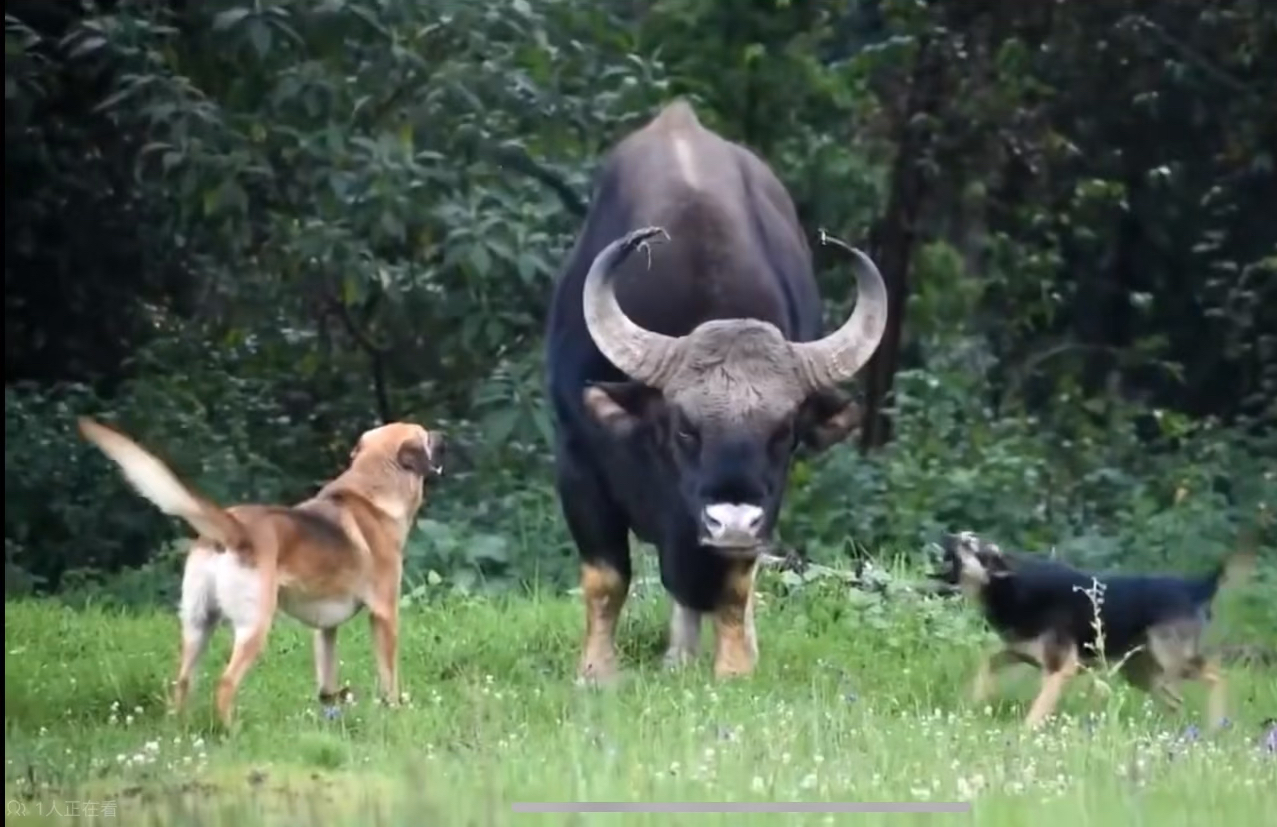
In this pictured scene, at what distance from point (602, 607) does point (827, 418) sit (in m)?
1.13

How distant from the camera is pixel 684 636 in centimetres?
911

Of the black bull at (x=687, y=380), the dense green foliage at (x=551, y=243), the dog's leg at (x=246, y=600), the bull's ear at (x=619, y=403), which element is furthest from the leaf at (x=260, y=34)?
the dog's leg at (x=246, y=600)

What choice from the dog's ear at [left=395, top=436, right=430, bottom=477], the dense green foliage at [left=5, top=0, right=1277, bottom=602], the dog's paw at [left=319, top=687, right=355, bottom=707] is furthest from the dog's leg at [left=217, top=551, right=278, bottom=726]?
the dense green foliage at [left=5, top=0, right=1277, bottom=602]

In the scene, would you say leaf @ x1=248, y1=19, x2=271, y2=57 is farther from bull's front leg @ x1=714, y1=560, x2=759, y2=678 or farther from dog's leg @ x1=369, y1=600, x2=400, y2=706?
dog's leg @ x1=369, y1=600, x2=400, y2=706

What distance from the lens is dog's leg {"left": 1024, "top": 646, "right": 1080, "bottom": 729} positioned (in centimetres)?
755

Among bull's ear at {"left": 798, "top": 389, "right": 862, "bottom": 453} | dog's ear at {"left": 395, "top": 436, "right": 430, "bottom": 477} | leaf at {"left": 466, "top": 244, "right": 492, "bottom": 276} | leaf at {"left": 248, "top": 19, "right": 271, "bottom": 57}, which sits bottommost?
dog's ear at {"left": 395, "top": 436, "right": 430, "bottom": 477}

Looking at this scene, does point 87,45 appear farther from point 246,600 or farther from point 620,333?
point 246,600

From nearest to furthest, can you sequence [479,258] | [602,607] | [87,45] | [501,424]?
[602,607], [87,45], [479,258], [501,424]

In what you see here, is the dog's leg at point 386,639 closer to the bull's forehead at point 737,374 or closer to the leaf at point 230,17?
the bull's forehead at point 737,374

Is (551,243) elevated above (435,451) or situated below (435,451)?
above

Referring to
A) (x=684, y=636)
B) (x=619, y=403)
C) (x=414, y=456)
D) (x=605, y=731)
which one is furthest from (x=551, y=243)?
(x=605, y=731)

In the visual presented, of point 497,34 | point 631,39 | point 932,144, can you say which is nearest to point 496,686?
point 497,34

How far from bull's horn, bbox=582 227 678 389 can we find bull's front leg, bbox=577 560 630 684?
2.89 feet

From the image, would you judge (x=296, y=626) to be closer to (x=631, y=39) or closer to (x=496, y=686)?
(x=496, y=686)
